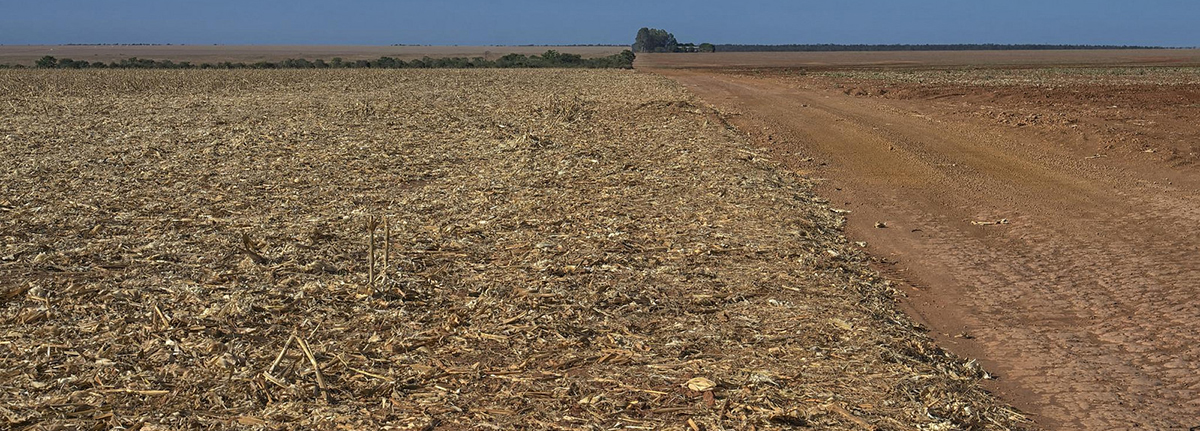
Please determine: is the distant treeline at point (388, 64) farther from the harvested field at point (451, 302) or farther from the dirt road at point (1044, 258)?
the harvested field at point (451, 302)

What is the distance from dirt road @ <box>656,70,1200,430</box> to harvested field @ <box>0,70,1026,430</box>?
0.35m

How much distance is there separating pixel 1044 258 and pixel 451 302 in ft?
13.9

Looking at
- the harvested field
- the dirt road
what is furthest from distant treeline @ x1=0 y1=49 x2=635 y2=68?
the harvested field

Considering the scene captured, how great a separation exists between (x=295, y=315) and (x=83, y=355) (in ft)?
3.52

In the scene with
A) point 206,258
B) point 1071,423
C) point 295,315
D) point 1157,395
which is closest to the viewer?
point 1071,423

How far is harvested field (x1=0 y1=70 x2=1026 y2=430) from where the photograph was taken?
4.29 meters

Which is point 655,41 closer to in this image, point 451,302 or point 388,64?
point 388,64

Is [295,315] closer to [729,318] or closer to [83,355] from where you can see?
[83,355]

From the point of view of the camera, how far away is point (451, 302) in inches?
227

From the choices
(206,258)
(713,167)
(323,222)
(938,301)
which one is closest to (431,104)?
(713,167)

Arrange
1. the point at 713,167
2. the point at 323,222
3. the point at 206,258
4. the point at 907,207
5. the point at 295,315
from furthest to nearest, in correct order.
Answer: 1. the point at 713,167
2. the point at 907,207
3. the point at 323,222
4. the point at 206,258
5. the point at 295,315

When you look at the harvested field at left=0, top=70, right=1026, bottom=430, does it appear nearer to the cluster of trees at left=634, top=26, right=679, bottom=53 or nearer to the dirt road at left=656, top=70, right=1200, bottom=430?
the dirt road at left=656, top=70, right=1200, bottom=430

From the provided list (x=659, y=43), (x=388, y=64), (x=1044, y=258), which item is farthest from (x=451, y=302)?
(x=659, y=43)

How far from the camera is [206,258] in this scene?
6.69 metres
